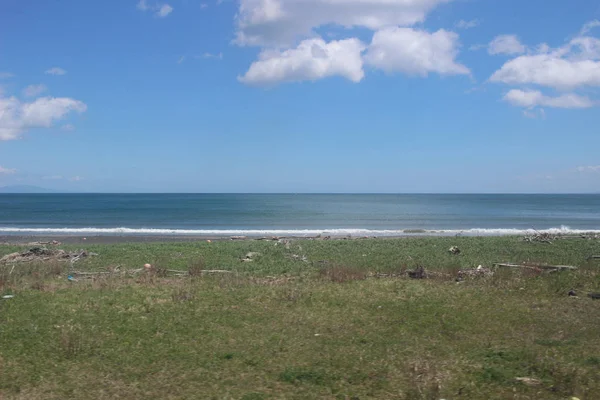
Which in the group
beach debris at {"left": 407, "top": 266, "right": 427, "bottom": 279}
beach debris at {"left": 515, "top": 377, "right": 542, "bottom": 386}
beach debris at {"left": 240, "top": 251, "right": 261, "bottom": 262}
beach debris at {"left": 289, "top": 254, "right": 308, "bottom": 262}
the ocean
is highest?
beach debris at {"left": 407, "top": 266, "right": 427, "bottom": 279}

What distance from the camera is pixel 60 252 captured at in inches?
846

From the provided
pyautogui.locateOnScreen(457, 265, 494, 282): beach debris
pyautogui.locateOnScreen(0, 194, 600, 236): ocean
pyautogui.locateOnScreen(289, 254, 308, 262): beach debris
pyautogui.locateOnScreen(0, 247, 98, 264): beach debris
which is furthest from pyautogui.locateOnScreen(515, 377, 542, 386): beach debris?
pyautogui.locateOnScreen(0, 194, 600, 236): ocean

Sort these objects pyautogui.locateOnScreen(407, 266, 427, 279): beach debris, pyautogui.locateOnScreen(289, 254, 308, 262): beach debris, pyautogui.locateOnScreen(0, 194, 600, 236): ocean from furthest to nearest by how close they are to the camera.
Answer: pyautogui.locateOnScreen(0, 194, 600, 236): ocean → pyautogui.locateOnScreen(289, 254, 308, 262): beach debris → pyautogui.locateOnScreen(407, 266, 427, 279): beach debris

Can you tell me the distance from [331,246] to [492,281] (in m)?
12.4

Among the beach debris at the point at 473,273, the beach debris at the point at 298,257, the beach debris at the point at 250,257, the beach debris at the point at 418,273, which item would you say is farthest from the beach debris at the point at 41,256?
the beach debris at the point at 473,273

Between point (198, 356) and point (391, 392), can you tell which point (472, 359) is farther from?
point (198, 356)

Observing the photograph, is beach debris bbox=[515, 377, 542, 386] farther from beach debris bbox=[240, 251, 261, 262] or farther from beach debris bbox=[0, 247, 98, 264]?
beach debris bbox=[0, 247, 98, 264]

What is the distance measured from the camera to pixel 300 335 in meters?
9.59

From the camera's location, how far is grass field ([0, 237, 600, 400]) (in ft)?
23.4

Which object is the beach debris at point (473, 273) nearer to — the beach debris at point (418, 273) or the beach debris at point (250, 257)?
the beach debris at point (418, 273)

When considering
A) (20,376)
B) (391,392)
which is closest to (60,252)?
(20,376)

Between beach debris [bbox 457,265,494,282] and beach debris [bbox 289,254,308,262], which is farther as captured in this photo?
beach debris [bbox 289,254,308,262]

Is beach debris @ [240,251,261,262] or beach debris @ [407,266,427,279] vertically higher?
beach debris @ [407,266,427,279]

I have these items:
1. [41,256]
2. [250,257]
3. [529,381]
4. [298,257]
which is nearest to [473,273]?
[298,257]
